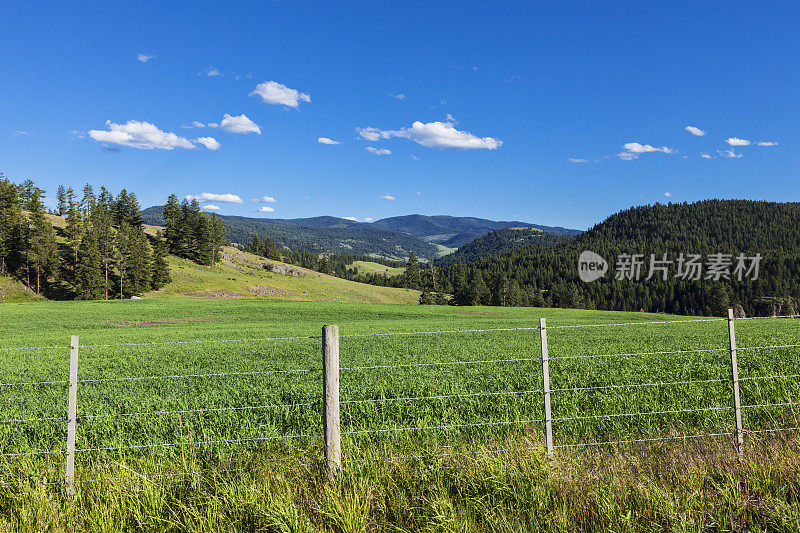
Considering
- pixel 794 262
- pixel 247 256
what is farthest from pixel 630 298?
pixel 247 256

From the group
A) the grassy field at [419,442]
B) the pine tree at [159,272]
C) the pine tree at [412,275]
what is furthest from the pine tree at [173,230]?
the grassy field at [419,442]

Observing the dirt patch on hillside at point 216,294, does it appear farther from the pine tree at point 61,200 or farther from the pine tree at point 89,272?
the pine tree at point 61,200

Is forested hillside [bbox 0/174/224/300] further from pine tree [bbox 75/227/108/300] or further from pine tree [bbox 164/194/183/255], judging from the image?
pine tree [bbox 164/194/183/255]

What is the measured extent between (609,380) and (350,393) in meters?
8.12

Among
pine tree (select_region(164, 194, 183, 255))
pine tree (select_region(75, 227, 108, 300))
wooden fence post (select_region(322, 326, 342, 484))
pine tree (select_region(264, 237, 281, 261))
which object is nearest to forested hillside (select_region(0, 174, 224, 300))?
pine tree (select_region(75, 227, 108, 300))

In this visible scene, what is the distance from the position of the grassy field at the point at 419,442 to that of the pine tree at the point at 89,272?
7095 cm

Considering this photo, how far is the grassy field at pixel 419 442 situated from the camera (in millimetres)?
4117

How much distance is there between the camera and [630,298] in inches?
6363

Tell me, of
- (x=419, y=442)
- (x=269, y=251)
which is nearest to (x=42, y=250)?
(x=269, y=251)

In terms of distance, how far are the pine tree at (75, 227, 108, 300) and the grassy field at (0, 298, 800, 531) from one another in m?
70.9

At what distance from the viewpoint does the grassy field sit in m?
4.12

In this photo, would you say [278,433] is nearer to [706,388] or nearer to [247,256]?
[706,388]

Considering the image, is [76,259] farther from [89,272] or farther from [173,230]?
[173,230]

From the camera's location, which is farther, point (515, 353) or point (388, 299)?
point (388, 299)
